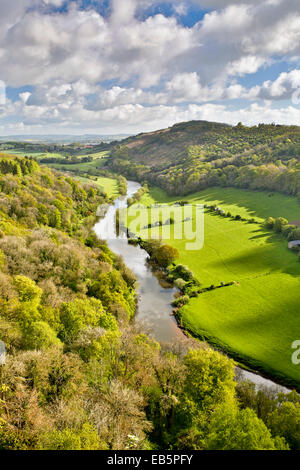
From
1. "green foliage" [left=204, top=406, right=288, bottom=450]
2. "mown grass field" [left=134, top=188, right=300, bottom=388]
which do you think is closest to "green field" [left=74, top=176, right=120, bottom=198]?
"mown grass field" [left=134, top=188, right=300, bottom=388]

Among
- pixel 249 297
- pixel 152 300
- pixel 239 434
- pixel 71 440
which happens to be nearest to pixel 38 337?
pixel 71 440

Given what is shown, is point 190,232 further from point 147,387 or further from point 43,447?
point 43,447

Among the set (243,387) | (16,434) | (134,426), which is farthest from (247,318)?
(16,434)

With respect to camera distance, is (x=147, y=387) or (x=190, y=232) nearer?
(x=147, y=387)

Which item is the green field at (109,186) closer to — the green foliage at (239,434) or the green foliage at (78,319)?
the green foliage at (78,319)

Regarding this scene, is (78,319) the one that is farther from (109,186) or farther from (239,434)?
(109,186)

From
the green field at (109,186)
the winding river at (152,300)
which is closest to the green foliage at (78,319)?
the winding river at (152,300)

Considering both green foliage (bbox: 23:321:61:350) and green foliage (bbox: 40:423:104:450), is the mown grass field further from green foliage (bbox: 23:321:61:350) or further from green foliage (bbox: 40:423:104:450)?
green foliage (bbox: 40:423:104:450)
